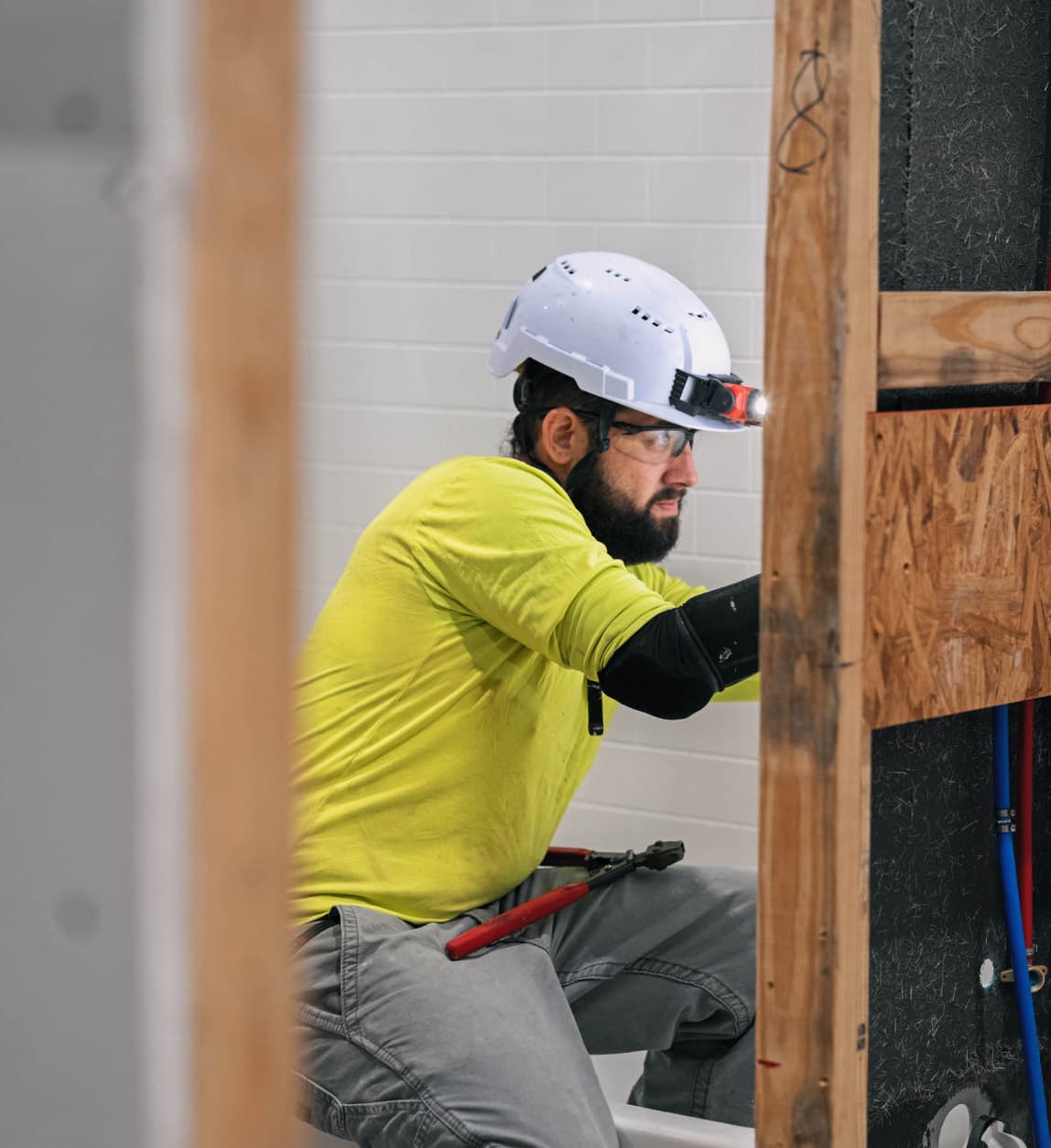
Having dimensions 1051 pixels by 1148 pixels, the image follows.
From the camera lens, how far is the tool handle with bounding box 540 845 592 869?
8.17 feet

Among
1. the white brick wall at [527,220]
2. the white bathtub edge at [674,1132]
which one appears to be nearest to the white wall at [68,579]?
the white bathtub edge at [674,1132]

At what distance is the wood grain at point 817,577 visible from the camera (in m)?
1.40

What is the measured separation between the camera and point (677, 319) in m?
2.42

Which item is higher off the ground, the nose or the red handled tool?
the nose

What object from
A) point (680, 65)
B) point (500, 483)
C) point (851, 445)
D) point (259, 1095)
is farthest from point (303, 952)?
point (680, 65)

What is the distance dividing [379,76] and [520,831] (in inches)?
70.0

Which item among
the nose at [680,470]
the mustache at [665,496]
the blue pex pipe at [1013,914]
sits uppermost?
the nose at [680,470]

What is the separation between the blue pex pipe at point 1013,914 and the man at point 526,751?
0.32 meters

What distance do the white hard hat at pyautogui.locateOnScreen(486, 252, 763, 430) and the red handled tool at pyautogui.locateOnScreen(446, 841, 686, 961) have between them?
0.67m

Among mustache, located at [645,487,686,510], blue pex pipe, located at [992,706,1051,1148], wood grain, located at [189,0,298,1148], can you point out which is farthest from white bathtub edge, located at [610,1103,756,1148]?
wood grain, located at [189,0,298,1148]

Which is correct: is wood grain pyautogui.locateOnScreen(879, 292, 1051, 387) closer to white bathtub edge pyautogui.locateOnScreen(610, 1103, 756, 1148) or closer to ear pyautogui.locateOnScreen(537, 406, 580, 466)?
ear pyautogui.locateOnScreen(537, 406, 580, 466)

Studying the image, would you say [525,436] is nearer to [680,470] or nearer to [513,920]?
[680,470]

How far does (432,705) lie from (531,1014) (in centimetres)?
44

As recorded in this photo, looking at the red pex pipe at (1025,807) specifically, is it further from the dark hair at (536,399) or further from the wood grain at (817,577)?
the dark hair at (536,399)
